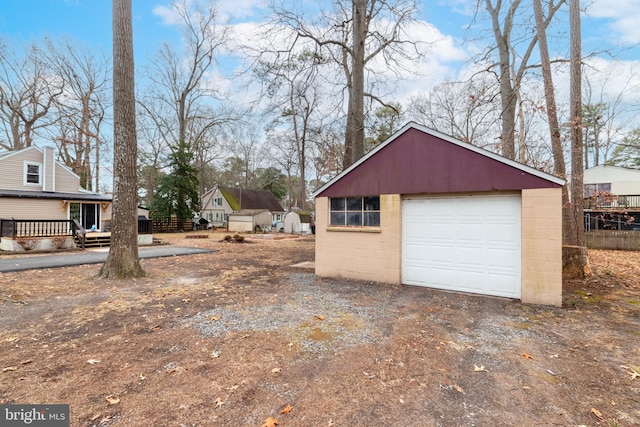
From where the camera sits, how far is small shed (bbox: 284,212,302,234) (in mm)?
26281

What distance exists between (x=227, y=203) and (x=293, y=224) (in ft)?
35.9

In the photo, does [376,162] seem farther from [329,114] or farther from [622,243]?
[622,243]

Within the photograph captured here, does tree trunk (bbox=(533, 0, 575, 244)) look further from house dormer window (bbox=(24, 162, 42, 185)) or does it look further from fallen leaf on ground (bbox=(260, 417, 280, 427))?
house dormer window (bbox=(24, 162, 42, 185))

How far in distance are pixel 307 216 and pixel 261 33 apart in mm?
17348

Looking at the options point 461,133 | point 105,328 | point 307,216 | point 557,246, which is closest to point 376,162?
point 557,246

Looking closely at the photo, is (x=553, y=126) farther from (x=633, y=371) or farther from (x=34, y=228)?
(x=34, y=228)

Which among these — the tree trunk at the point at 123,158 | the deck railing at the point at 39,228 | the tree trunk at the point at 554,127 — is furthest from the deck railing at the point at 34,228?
the tree trunk at the point at 554,127

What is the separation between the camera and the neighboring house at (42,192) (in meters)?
14.8

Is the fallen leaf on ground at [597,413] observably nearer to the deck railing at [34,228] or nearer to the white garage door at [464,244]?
the white garage door at [464,244]

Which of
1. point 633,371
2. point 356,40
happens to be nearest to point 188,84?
point 356,40

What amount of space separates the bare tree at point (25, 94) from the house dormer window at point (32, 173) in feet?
29.5

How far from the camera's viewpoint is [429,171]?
6574 mm

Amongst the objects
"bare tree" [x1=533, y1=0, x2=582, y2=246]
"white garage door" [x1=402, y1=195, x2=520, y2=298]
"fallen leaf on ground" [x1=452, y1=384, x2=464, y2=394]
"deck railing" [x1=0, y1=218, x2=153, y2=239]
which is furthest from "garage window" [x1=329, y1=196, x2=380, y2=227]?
"deck railing" [x1=0, y1=218, x2=153, y2=239]

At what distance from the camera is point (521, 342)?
12.6ft
